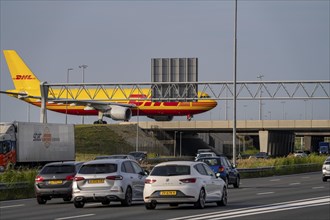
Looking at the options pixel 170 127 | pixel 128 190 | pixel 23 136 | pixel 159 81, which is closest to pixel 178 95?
pixel 159 81

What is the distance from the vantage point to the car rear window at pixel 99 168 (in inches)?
1008

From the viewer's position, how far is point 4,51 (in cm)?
10662

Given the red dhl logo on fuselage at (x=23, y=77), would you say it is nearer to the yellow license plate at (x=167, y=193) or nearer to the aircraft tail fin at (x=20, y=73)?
the aircraft tail fin at (x=20, y=73)

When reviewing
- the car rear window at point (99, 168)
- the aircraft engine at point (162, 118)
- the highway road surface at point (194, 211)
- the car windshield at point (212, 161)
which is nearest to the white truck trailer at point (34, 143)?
the car windshield at point (212, 161)

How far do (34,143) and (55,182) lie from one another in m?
29.3

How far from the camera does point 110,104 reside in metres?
99.5

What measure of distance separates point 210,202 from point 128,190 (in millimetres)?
2595

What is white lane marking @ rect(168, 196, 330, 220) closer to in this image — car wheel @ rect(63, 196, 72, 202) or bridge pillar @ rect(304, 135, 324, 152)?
car wheel @ rect(63, 196, 72, 202)

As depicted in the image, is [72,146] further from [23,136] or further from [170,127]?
[170,127]

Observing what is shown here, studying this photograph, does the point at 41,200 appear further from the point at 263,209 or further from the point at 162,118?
the point at 162,118

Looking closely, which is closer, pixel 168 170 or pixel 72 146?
pixel 168 170

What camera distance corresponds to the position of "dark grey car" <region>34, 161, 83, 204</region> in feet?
94.2

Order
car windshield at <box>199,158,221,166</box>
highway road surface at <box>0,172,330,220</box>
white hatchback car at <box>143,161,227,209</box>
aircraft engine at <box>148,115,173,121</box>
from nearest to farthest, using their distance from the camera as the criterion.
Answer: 1. highway road surface at <box>0,172,330,220</box>
2. white hatchback car at <box>143,161,227,209</box>
3. car windshield at <box>199,158,221,166</box>
4. aircraft engine at <box>148,115,173,121</box>

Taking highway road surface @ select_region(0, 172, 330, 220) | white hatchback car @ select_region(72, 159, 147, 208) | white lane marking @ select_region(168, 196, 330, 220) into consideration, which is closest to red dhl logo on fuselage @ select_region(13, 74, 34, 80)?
highway road surface @ select_region(0, 172, 330, 220)
